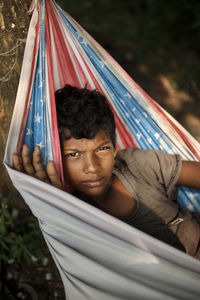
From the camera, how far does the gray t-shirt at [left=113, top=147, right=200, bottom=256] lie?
1565mm

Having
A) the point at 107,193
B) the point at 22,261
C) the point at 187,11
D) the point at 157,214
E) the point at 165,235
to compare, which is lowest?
the point at 22,261

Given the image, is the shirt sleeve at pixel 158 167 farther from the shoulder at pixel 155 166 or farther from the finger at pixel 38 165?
the finger at pixel 38 165

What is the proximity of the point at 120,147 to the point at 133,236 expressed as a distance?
87 cm

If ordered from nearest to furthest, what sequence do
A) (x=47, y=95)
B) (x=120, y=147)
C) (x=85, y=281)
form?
(x=85, y=281) → (x=47, y=95) → (x=120, y=147)

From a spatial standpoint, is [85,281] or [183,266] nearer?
[183,266]

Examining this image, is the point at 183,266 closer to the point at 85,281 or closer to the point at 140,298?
the point at 140,298

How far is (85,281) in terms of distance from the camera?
117 centimetres

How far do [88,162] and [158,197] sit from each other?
0.42 metres

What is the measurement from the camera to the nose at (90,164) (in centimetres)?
142

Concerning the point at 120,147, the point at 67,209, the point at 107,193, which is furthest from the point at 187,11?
the point at 67,209

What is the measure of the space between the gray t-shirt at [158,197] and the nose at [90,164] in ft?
0.79

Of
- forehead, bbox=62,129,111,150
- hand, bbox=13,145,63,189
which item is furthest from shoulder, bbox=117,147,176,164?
hand, bbox=13,145,63,189

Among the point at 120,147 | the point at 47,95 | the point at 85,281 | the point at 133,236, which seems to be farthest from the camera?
the point at 120,147

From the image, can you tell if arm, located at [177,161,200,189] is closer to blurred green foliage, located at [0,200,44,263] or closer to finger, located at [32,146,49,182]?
→ finger, located at [32,146,49,182]
